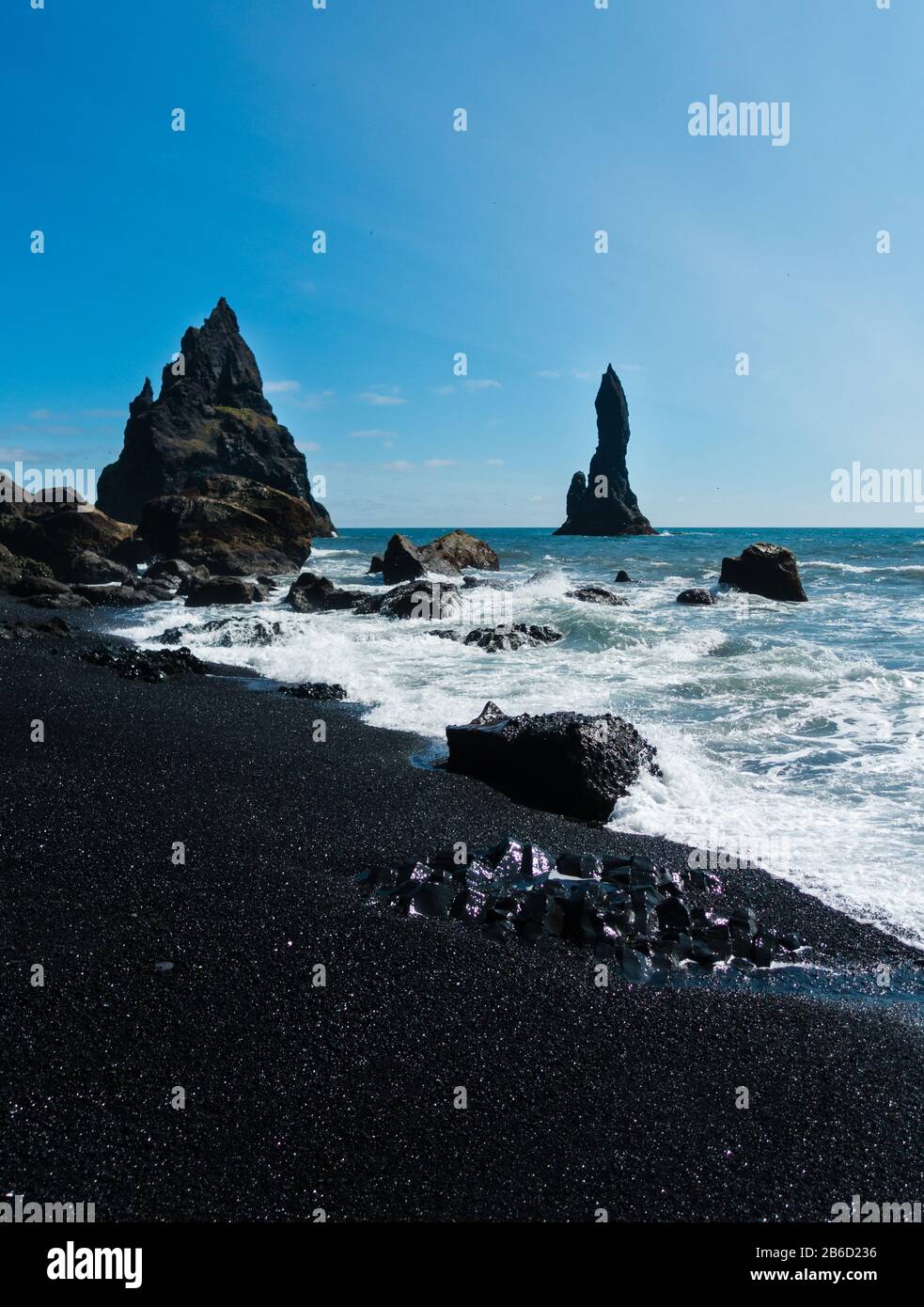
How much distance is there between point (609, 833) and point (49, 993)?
4.90 meters

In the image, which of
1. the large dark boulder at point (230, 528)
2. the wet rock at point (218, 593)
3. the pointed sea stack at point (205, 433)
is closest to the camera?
the wet rock at point (218, 593)

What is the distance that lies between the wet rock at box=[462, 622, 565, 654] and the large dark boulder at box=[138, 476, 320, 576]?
23.8m

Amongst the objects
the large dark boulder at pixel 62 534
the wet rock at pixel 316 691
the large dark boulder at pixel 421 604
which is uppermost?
the large dark boulder at pixel 62 534

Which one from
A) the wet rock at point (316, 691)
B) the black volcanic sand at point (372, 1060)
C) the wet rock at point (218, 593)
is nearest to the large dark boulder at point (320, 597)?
the wet rock at point (218, 593)

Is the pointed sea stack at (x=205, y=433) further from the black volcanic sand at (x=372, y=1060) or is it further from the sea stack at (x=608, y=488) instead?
the black volcanic sand at (x=372, y=1060)

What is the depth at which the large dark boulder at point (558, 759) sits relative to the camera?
290 inches

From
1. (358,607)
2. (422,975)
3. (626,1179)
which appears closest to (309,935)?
(422,975)

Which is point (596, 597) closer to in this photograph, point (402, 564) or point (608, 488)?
point (402, 564)

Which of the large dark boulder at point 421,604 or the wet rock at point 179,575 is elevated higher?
the wet rock at point 179,575

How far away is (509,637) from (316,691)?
7139mm

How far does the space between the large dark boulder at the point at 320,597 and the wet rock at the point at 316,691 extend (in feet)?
44.4

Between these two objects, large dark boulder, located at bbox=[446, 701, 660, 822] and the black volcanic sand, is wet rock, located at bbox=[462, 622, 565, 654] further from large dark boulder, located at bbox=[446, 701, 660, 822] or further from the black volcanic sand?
the black volcanic sand

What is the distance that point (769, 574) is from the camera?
29.4 metres

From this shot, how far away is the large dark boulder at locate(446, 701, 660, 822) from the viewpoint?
7.36m
